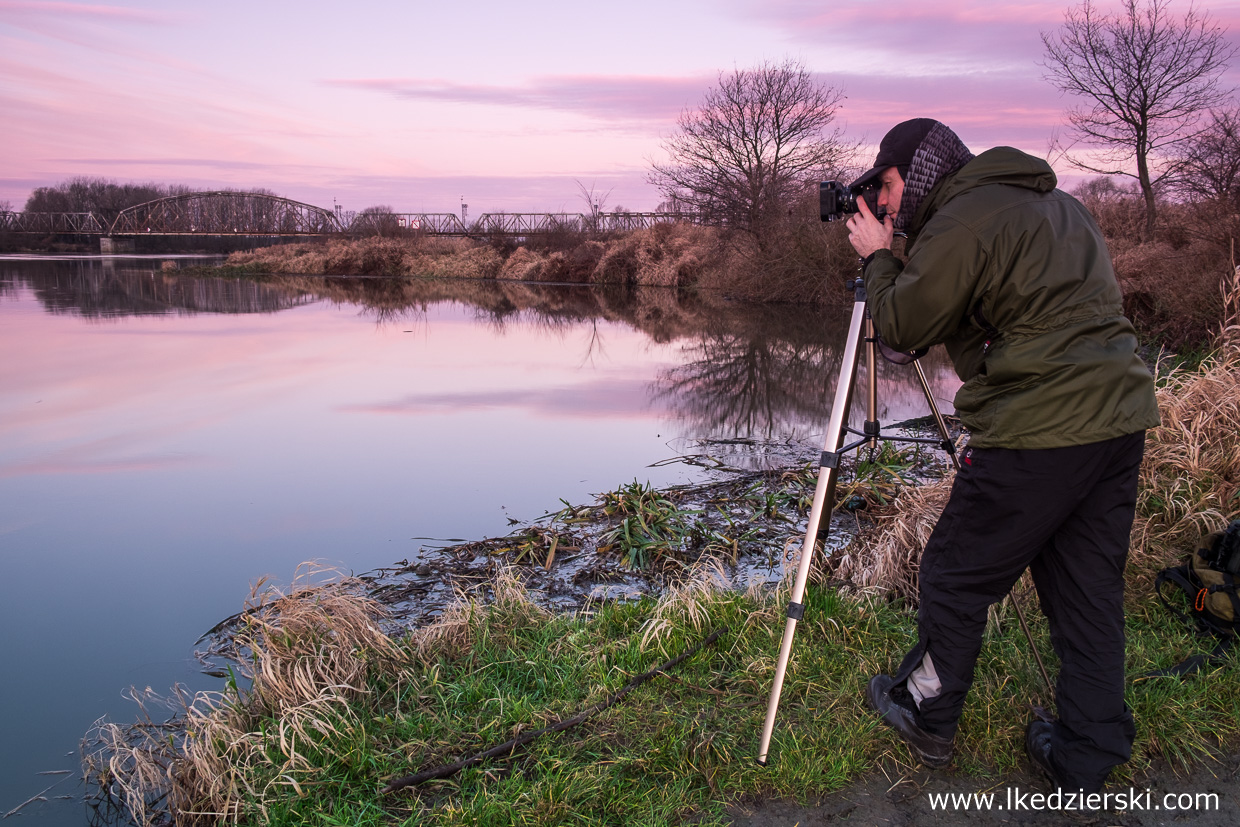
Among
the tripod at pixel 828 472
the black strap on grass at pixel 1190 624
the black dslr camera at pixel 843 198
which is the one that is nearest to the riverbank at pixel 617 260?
the black strap on grass at pixel 1190 624

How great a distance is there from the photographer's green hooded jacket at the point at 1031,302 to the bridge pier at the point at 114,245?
73.5m

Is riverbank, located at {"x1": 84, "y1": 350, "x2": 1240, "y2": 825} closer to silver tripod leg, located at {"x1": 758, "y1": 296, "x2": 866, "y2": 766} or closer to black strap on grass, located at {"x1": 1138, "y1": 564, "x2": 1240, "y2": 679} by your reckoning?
black strap on grass, located at {"x1": 1138, "y1": 564, "x2": 1240, "y2": 679}

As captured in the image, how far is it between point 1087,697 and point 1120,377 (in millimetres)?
1042

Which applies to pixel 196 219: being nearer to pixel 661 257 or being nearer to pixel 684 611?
pixel 661 257

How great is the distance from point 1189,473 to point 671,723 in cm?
375

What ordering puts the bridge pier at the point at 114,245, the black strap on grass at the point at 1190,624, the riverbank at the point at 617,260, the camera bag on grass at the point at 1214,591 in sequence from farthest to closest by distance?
the bridge pier at the point at 114,245 → the riverbank at the point at 617,260 → the camera bag on grass at the point at 1214,591 → the black strap on grass at the point at 1190,624

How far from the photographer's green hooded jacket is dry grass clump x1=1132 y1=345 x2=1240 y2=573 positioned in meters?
2.48

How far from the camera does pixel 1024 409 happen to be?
7.84ft

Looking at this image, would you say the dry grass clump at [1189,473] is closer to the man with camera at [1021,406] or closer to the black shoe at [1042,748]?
the black shoe at [1042,748]

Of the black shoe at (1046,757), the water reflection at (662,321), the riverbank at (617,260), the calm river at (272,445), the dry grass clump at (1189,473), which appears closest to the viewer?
the black shoe at (1046,757)

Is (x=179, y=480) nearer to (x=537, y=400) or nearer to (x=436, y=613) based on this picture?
(x=436, y=613)

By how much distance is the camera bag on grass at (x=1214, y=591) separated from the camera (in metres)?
3.57

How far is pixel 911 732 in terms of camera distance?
113 inches

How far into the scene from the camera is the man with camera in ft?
7.70
